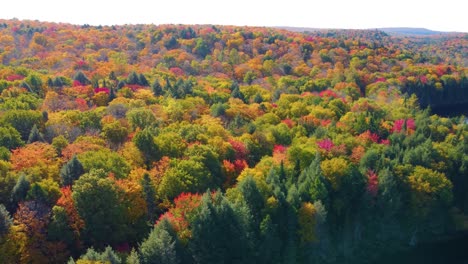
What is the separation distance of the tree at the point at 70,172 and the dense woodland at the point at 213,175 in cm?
13

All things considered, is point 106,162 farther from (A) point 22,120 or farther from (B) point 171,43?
(B) point 171,43

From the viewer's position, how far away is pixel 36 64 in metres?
107

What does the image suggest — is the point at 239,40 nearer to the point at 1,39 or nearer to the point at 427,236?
the point at 1,39

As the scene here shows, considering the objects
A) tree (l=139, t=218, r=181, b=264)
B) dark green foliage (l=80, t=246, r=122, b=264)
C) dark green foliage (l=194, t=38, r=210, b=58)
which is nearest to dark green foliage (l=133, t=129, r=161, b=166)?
tree (l=139, t=218, r=181, b=264)

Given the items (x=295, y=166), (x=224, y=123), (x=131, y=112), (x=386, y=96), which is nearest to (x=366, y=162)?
(x=295, y=166)

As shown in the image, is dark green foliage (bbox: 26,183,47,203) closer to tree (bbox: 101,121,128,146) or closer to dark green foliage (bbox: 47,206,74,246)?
dark green foliage (bbox: 47,206,74,246)

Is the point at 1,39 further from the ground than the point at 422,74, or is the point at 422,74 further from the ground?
the point at 1,39

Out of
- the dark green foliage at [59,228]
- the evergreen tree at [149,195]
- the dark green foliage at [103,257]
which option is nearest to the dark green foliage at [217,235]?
the evergreen tree at [149,195]

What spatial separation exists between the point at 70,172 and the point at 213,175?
17.7 metres

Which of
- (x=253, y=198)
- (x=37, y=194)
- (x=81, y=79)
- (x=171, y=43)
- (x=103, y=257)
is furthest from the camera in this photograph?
(x=171, y=43)

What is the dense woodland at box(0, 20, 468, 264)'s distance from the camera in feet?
130

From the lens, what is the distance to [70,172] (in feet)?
143

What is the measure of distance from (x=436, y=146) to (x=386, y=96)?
1661 inches

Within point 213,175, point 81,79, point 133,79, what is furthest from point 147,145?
point 81,79
